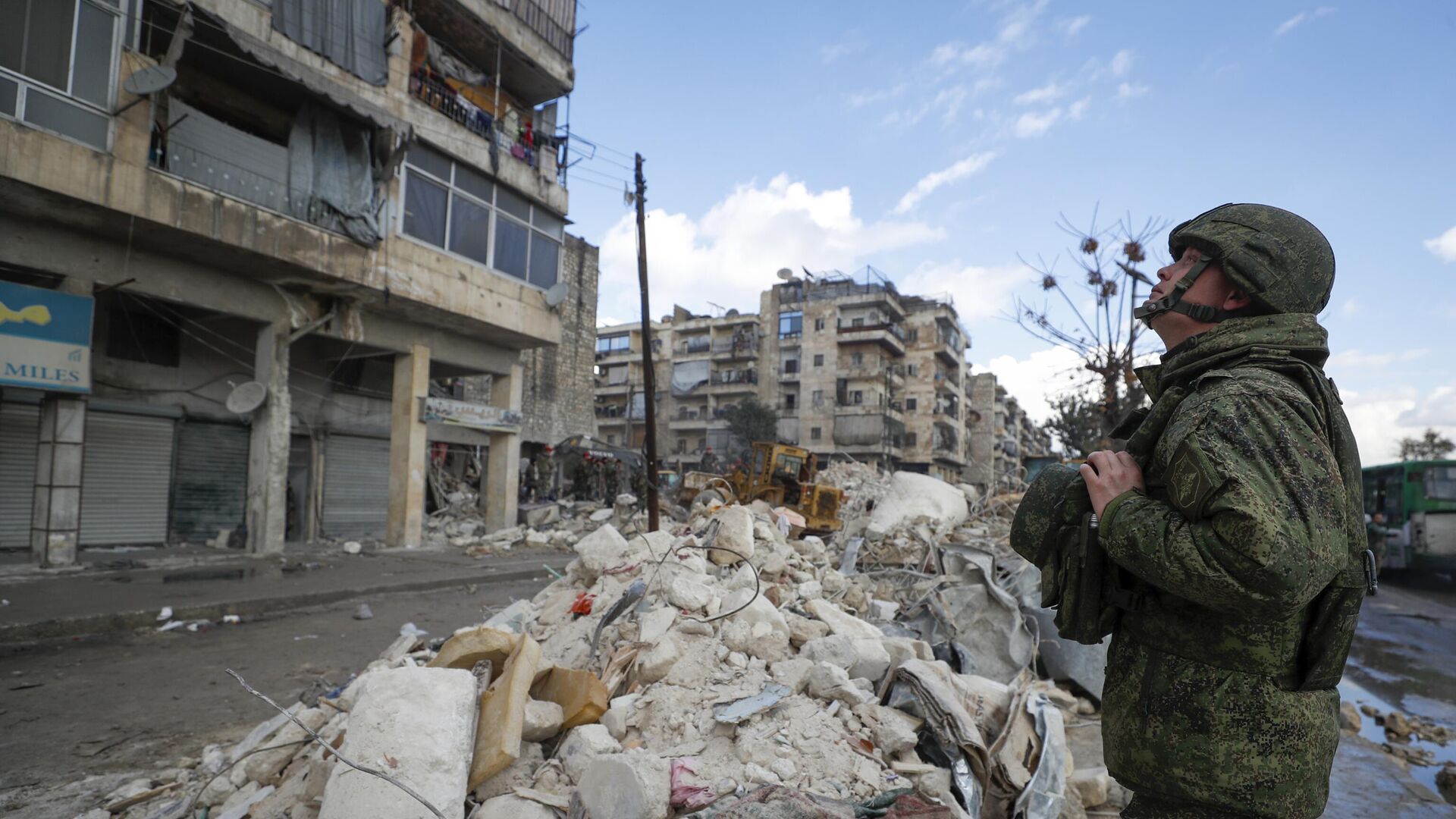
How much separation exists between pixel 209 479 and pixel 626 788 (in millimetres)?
13768

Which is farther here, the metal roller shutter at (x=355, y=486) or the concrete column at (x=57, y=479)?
the metal roller shutter at (x=355, y=486)

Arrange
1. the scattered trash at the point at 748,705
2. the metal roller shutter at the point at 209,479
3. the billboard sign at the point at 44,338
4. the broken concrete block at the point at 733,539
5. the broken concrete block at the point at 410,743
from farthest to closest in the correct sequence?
the metal roller shutter at the point at 209,479, the billboard sign at the point at 44,338, the broken concrete block at the point at 733,539, the scattered trash at the point at 748,705, the broken concrete block at the point at 410,743

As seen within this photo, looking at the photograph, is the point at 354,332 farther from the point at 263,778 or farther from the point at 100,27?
the point at 263,778

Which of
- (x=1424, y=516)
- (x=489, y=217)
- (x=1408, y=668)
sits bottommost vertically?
(x=1408, y=668)

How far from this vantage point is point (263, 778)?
2895 millimetres

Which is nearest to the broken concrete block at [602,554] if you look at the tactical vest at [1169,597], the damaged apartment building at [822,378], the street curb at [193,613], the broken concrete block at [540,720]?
the broken concrete block at [540,720]

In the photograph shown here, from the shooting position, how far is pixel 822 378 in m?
45.7

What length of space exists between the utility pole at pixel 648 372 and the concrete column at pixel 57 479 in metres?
7.39

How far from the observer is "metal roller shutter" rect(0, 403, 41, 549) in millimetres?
10094

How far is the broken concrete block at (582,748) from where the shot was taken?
2.59 m

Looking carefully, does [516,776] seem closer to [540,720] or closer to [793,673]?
[540,720]

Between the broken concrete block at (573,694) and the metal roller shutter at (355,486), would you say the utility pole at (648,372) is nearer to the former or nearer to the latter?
the metal roller shutter at (355,486)

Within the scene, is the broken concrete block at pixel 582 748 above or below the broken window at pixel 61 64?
below

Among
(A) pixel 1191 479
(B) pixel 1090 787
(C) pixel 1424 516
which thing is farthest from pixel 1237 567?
(C) pixel 1424 516
